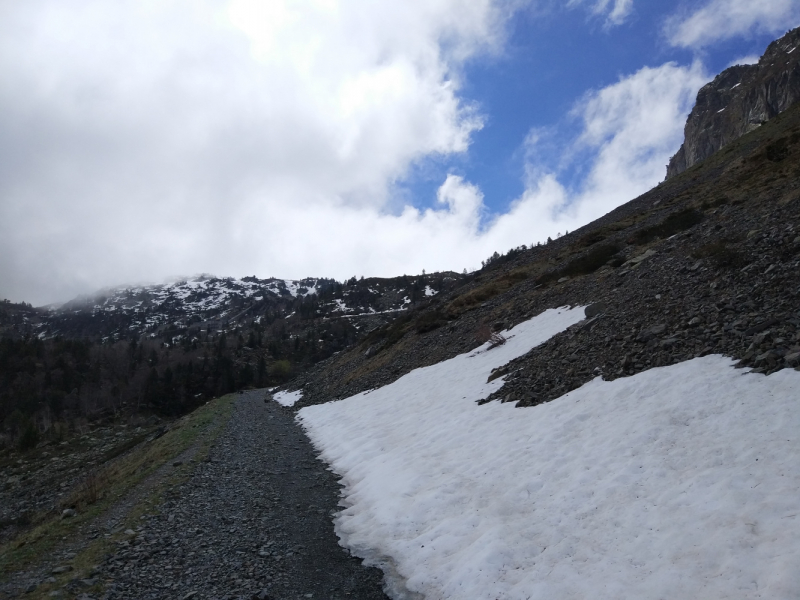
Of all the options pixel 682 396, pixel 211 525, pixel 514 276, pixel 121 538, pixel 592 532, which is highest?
pixel 514 276

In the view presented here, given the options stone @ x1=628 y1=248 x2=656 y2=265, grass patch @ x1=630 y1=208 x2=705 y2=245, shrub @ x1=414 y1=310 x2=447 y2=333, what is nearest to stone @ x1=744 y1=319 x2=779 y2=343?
stone @ x1=628 y1=248 x2=656 y2=265

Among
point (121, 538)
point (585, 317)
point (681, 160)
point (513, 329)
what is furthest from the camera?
point (681, 160)

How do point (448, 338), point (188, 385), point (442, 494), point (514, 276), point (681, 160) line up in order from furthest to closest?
point (681, 160), point (188, 385), point (514, 276), point (448, 338), point (442, 494)

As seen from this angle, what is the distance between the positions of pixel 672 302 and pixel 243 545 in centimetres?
1544

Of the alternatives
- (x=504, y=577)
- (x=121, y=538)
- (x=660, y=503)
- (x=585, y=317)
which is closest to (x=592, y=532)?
(x=660, y=503)

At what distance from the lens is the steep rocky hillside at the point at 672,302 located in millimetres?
12203

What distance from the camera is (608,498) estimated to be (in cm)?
A: 841

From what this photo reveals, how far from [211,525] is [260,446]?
11351 mm

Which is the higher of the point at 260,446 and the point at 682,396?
the point at 260,446

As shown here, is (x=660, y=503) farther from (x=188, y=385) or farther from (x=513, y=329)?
(x=188, y=385)

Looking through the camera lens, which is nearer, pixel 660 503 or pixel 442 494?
pixel 660 503

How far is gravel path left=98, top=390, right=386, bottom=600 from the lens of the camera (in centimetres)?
819

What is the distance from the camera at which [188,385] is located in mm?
114688

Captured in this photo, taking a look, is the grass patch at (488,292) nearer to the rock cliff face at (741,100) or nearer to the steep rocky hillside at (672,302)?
the steep rocky hillside at (672,302)
